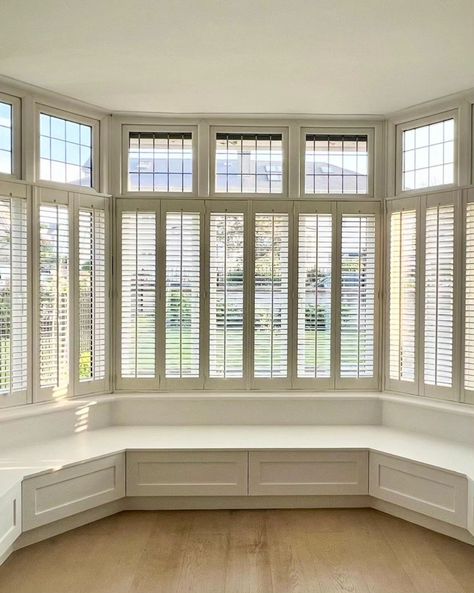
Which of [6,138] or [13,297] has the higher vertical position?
[6,138]

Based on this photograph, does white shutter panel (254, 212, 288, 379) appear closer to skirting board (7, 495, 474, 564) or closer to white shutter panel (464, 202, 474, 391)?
skirting board (7, 495, 474, 564)

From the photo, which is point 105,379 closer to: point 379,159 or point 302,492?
point 302,492

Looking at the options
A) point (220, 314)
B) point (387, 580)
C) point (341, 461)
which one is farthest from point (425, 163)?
point (387, 580)

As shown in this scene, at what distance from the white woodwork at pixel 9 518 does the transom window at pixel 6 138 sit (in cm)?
218

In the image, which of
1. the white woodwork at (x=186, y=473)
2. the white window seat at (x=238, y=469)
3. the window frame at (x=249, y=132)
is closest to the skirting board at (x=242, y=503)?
the white window seat at (x=238, y=469)

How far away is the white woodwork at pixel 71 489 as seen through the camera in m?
3.10

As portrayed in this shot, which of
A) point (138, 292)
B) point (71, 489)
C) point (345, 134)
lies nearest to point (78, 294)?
point (138, 292)

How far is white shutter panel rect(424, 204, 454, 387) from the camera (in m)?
3.88

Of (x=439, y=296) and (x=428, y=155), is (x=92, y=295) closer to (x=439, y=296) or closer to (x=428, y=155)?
(x=439, y=296)

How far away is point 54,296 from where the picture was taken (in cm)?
387

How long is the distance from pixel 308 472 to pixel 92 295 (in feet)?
6.98

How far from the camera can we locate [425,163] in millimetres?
4102

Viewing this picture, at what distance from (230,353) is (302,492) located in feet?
3.98

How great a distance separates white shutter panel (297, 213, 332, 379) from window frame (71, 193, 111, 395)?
1.57 m
